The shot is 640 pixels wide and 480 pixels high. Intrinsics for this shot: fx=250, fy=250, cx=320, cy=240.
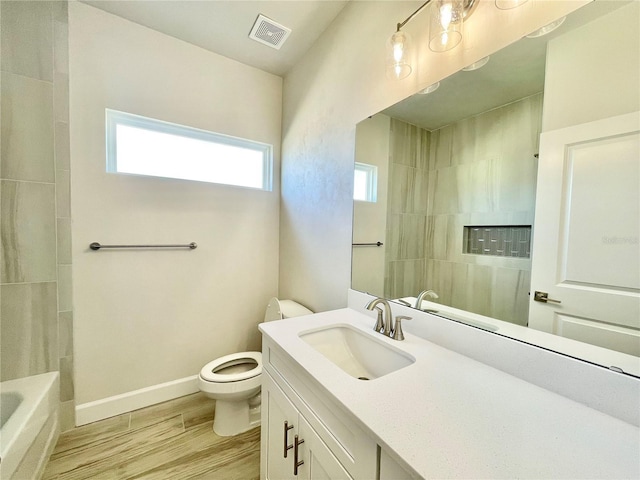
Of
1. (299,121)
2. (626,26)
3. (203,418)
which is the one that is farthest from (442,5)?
(203,418)

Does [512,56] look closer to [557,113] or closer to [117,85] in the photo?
[557,113]

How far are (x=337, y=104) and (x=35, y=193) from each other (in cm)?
185

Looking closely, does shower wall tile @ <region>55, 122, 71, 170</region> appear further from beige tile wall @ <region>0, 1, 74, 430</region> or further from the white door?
the white door

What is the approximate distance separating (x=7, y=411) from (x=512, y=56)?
2.72 m

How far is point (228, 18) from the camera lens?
1.60 meters

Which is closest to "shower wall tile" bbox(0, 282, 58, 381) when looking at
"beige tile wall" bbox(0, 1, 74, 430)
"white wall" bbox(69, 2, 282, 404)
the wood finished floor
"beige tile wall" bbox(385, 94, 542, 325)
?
"beige tile wall" bbox(0, 1, 74, 430)

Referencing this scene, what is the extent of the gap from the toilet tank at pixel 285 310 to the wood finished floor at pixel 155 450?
73 cm

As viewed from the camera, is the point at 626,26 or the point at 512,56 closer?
the point at 626,26

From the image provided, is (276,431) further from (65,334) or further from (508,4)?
(508,4)

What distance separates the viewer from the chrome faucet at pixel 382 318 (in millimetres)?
1047

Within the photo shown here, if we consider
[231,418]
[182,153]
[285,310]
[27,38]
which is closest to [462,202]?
[285,310]

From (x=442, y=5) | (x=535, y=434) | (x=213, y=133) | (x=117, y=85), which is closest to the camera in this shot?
(x=535, y=434)

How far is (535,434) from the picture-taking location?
54cm

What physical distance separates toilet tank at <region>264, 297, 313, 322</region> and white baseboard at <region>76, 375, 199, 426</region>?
80 centimetres
